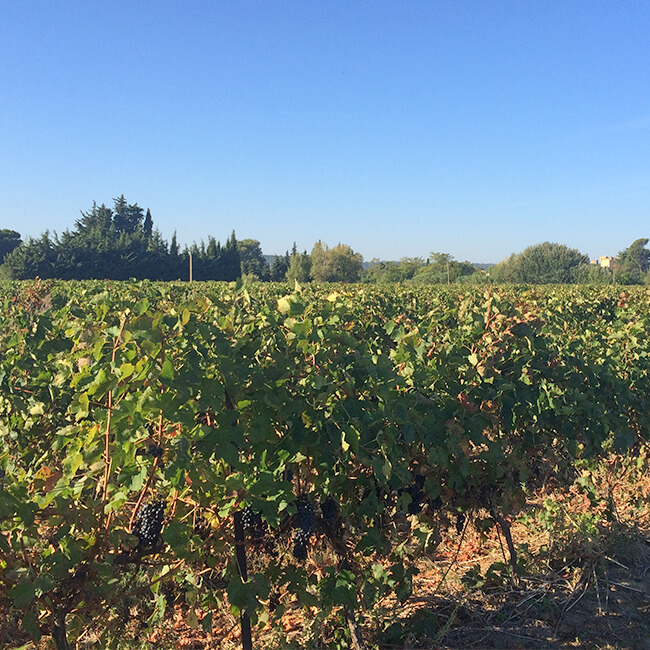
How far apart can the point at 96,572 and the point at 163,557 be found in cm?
31

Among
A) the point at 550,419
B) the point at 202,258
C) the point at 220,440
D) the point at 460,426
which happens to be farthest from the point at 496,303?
the point at 202,258

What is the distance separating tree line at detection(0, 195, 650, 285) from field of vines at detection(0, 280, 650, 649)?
2416 centimetres

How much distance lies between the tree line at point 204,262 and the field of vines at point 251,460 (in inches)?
951

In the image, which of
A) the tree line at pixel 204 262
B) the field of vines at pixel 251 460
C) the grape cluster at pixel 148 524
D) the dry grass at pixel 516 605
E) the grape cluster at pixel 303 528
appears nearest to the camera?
the field of vines at pixel 251 460

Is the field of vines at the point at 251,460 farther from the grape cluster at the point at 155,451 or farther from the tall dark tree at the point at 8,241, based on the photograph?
the tall dark tree at the point at 8,241

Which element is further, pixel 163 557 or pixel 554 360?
pixel 554 360

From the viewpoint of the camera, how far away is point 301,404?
227 centimetres

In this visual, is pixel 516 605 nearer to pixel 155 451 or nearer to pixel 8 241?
pixel 155 451

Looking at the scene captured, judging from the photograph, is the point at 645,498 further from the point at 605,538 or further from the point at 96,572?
the point at 96,572

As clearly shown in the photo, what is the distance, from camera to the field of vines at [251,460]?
2.03 m

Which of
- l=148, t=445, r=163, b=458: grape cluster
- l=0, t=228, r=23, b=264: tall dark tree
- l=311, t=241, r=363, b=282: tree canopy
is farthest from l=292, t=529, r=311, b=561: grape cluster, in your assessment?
l=0, t=228, r=23, b=264: tall dark tree

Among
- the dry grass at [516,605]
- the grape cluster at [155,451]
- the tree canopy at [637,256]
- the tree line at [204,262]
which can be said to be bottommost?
the dry grass at [516,605]

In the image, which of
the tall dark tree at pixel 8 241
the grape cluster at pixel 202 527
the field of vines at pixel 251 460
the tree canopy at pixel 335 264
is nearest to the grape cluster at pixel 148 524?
the field of vines at pixel 251 460

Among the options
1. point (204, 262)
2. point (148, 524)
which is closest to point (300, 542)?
point (148, 524)
